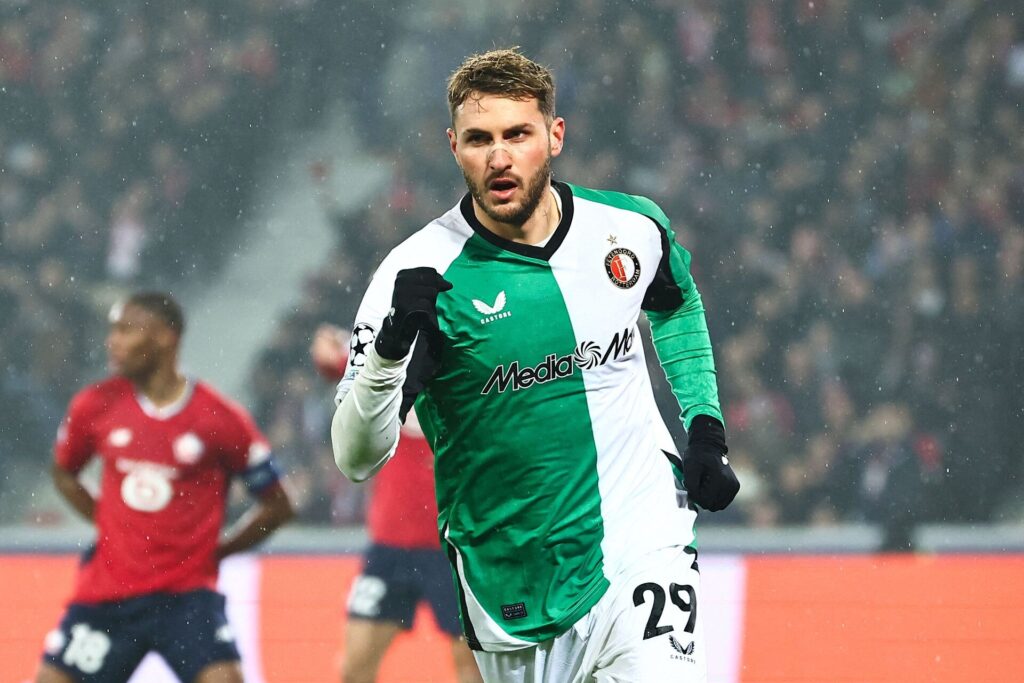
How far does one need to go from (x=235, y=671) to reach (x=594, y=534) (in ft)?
7.65

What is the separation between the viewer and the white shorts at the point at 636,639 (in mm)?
2973

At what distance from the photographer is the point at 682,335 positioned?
11.1 ft

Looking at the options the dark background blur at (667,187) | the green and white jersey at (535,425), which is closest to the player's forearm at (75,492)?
the green and white jersey at (535,425)

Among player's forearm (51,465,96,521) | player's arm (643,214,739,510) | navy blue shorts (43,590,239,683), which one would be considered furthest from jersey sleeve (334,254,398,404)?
player's forearm (51,465,96,521)

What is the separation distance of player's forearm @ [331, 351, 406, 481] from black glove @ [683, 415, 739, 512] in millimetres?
752

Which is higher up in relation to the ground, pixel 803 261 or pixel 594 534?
pixel 803 261

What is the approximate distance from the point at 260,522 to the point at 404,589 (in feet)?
2.47

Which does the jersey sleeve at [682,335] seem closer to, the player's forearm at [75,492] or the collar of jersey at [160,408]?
the collar of jersey at [160,408]

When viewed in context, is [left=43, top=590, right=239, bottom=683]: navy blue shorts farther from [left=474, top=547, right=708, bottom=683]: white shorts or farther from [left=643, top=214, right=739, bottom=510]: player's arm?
[left=643, top=214, right=739, bottom=510]: player's arm

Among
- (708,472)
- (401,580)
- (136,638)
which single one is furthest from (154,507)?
(708,472)

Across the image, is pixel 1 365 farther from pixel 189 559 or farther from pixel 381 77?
pixel 189 559

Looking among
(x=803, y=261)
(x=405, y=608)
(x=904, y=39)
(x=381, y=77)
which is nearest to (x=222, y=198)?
(x=381, y=77)

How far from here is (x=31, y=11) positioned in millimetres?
10914

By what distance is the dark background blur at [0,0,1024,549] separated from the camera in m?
8.74
